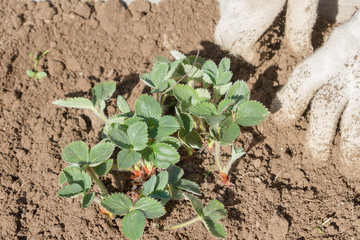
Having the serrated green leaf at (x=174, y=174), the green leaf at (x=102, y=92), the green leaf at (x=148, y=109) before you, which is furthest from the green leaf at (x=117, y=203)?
the green leaf at (x=102, y=92)

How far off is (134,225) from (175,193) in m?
0.27

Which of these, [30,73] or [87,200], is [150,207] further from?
[30,73]

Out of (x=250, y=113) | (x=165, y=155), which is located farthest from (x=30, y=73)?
(x=250, y=113)

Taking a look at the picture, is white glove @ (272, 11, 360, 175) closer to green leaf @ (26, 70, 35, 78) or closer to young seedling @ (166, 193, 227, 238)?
young seedling @ (166, 193, 227, 238)

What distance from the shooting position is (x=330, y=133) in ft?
6.29

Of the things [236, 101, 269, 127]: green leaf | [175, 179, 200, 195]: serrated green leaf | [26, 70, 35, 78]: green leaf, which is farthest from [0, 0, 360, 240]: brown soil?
[236, 101, 269, 127]: green leaf

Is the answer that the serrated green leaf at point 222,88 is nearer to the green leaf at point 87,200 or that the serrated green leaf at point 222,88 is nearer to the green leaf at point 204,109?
the green leaf at point 204,109

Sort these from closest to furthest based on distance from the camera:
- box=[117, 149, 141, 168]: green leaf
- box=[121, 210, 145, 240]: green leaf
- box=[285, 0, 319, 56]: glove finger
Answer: box=[121, 210, 145, 240]: green leaf < box=[117, 149, 141, 168]: green leaf < box=[285, 0, 319, 56]: glove finger

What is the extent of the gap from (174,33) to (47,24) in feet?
2.62

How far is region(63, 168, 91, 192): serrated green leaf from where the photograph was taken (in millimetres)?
1588

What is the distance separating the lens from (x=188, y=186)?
5.59 ft

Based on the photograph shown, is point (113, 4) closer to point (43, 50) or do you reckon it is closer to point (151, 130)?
point (43, 50)

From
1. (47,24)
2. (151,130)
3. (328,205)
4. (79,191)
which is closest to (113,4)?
(47,24)

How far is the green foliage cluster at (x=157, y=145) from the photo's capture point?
155cm
